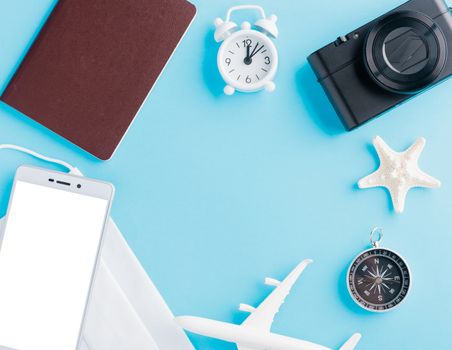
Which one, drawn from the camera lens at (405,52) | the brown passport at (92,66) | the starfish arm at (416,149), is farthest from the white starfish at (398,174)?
the brown passport at (92,66)

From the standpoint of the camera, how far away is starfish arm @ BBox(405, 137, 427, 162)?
91 cm

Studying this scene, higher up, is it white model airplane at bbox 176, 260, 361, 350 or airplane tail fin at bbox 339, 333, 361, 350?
airplane tail fin at bbox 339, 333, 361, 350

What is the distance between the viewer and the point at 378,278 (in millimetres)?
914

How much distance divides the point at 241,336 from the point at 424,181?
1.39 ft

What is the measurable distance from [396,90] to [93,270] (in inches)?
23.6

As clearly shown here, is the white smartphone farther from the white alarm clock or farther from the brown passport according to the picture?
the white alarm clock

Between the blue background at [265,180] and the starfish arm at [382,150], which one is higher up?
the starfish arm at [382,150]

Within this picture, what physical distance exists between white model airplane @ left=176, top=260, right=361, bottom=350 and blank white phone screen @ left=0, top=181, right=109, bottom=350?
193 mm

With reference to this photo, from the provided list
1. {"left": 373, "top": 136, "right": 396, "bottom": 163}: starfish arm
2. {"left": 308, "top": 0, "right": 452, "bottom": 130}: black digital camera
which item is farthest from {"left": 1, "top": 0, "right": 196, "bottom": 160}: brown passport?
{"left": 373, "top": 136, "right": 396, "bottom": 163}: starfish arm

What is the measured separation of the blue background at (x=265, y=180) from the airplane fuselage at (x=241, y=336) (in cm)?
6

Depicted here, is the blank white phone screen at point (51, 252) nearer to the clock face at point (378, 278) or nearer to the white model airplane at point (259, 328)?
the white model airplane at point (259, 328)

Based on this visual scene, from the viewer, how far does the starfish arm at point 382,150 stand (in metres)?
0.91

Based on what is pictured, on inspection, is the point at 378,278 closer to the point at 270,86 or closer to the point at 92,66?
the point at 270,86

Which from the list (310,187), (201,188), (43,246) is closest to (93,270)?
(43,246)
